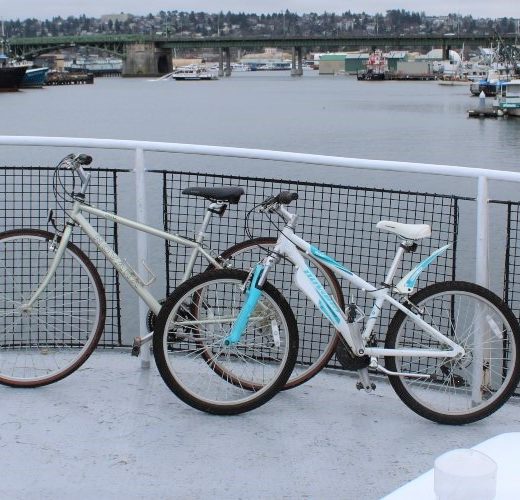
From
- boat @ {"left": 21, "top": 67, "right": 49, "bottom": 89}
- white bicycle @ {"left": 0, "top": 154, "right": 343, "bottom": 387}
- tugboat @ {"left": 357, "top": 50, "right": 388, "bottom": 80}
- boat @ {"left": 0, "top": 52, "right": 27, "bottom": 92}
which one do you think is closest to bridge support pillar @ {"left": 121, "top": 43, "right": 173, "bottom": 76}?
boat @ {"left": 21, "top": 67, "right": 49, "bottom": 89}

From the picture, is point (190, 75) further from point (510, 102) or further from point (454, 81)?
point (510, 102)

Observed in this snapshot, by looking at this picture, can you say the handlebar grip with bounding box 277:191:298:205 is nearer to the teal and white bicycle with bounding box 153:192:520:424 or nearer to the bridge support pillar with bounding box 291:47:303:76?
the teal and white bicycle with bounding box 153:192:520:424

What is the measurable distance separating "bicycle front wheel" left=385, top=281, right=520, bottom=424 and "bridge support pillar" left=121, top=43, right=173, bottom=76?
420ft

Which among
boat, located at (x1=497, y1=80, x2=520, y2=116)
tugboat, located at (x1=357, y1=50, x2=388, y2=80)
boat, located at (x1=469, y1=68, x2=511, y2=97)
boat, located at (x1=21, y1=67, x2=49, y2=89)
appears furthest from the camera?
tugboat, located at (x1=357, y1=50, x2=388, y2=80)

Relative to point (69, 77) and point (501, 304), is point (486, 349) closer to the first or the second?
point (501, 304)

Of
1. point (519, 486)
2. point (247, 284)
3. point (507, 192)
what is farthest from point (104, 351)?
point (507, 192)

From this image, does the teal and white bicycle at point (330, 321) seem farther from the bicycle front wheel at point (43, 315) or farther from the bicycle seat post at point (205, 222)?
the bicycle front wheel at point (43, 315)

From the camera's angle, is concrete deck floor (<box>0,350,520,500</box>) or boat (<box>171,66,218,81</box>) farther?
boat (<box>171,66,218,81</box>)

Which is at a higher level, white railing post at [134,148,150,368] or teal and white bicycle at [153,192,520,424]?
white railing post at [134,148,150,368]

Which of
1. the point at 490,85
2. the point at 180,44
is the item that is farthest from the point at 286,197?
the point at 180,44

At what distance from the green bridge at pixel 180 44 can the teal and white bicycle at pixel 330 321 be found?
11536cm

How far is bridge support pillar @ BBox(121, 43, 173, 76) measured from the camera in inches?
5054

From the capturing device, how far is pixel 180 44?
12681 centimetres

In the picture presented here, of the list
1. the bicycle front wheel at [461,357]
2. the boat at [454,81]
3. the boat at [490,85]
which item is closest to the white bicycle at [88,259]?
the bicycle front wheel at [461,357]
